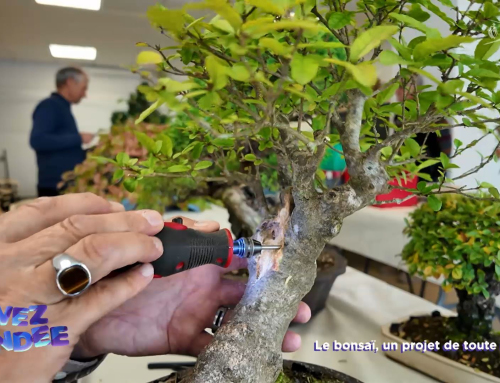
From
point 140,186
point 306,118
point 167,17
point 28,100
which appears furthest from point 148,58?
point 28,100

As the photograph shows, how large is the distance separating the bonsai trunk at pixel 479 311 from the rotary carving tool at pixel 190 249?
0.58m

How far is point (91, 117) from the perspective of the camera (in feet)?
6.07

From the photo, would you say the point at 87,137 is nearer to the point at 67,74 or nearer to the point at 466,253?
the point at 67,74

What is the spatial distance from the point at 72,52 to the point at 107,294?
1.64 m

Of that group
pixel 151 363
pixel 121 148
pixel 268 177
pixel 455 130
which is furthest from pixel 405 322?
pixel 121 148

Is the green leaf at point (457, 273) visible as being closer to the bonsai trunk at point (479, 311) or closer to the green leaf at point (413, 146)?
the bonsai trunk at point (479, 311)

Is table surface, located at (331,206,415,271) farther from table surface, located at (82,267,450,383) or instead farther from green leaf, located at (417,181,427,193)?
green leaf, located at (417,181,427,193)

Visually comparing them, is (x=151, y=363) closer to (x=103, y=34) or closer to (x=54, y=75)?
(x=103, y=34)

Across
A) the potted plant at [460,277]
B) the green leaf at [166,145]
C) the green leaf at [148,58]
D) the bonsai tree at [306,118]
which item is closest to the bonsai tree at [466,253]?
the potted plant at [460,277]

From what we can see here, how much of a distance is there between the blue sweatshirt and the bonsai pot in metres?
1.37

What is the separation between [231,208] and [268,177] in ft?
0.83

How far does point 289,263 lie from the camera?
0.52 metres

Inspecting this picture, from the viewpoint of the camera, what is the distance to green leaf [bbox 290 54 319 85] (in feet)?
0.88

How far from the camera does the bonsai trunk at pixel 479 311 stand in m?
0.80
